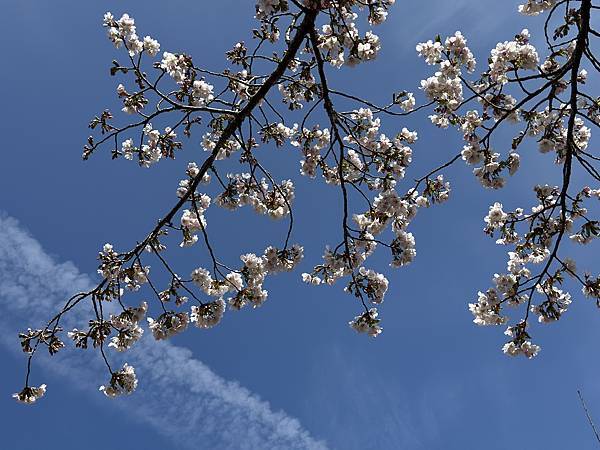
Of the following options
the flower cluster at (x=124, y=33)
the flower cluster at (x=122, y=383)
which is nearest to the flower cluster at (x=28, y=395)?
the flower cluster at (x=122, y=383)

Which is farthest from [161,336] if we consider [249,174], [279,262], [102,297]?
[249,174]

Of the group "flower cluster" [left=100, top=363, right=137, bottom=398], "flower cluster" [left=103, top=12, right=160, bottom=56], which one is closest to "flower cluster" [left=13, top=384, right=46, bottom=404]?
"flower cluster" [left=100, top=363, right=137, bottom=398]

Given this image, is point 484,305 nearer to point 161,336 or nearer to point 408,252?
point 408,252

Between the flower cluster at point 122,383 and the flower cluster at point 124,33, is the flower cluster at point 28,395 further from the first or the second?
the flower cluster at point 124,33

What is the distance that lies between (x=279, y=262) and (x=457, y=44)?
356 centimetres

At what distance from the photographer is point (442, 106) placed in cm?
650

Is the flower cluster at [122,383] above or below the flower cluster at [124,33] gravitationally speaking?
below

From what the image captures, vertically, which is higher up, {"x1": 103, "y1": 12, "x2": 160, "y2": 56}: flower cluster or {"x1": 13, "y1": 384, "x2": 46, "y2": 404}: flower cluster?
{"x1": 103, "y1": 12, "x2": 160, "y2": 56}: flower cluster

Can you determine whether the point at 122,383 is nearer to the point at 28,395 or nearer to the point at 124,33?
the point at 28,395

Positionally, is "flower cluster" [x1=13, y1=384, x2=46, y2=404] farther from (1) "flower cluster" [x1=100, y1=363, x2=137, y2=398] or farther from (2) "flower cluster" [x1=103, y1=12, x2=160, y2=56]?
(2) "flower cluster" [x1=103, y1=12, x2=160, y2=56]

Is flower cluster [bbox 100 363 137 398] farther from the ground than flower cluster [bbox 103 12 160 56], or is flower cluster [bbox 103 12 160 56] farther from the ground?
flower cluster [bbox 103 12 160 56]

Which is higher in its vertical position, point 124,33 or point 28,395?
point 124,33

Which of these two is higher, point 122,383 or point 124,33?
point 124,33

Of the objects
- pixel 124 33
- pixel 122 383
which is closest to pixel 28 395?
pixel 122 383
